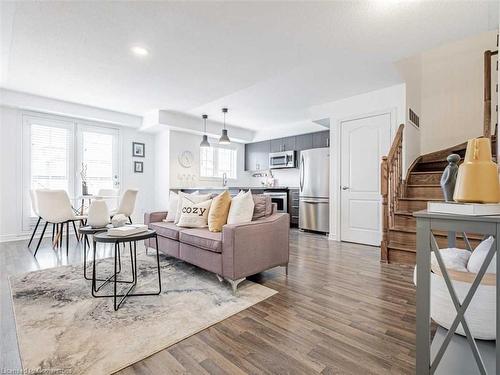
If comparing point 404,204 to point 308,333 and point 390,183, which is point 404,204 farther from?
point 308,333

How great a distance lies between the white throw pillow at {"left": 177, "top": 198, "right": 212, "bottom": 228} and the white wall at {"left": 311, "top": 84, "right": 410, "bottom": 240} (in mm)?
2506

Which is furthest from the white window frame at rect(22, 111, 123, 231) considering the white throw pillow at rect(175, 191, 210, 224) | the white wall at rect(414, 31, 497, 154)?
the white wall at rect(414, 31, 497, 154)

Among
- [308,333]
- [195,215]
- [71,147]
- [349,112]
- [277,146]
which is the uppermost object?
[349,112]

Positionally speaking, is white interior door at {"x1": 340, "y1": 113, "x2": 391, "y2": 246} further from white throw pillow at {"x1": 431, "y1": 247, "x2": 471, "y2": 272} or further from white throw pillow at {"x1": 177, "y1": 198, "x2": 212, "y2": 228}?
white throw pillow at {"x1": 431, "y1": 247, "x2": 471, "y2": 272}

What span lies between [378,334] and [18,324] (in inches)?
94.4

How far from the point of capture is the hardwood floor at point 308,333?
4.50 ft

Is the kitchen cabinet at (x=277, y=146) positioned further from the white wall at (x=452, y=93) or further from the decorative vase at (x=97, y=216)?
the decorative vase at (x=97, y=216)

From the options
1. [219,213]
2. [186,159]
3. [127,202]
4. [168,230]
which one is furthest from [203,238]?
[186,159]

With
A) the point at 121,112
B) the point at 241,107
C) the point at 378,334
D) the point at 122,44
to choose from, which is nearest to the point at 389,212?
the point at 378,334

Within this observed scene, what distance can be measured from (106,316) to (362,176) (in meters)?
3.95

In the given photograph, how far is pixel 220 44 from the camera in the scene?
9.07ft

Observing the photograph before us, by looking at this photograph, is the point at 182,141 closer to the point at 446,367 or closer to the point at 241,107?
the point at 241,107

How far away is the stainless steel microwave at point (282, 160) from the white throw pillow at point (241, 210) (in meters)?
3.98

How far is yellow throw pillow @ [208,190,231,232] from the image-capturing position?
8.85 feet
